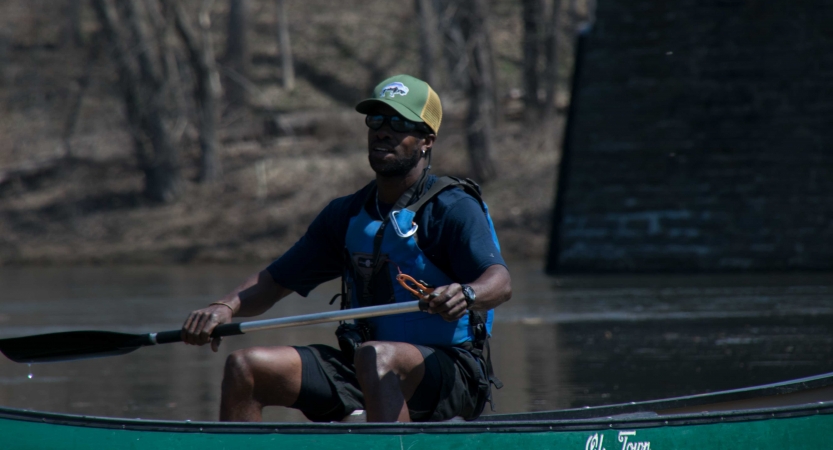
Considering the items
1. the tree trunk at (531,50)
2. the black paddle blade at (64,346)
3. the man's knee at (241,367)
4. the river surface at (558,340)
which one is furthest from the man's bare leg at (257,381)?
the tree trunk at (531,50)

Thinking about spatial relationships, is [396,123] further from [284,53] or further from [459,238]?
[284,53]

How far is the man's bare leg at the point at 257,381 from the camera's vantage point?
3.92 metres

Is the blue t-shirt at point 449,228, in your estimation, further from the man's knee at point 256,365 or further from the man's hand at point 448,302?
the man's knee at point 256,365

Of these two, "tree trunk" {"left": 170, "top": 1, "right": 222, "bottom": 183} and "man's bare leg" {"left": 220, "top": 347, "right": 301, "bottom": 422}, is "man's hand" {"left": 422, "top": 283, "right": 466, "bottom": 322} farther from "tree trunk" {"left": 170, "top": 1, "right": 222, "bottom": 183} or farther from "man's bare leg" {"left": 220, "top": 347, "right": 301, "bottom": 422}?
"tree trunk" {"left": 170, "top": 1, "right": 222, "bottom": 183}

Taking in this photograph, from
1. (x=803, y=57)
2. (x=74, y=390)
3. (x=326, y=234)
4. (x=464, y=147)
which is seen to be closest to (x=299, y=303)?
(x=74, y=390)

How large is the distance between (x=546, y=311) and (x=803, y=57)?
553 centimetres

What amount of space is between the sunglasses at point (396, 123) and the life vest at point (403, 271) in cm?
20

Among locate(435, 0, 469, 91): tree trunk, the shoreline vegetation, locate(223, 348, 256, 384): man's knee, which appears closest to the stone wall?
the shoreline vegetation

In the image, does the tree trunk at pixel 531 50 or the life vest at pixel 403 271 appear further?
the tree trunk at pixel 531 50

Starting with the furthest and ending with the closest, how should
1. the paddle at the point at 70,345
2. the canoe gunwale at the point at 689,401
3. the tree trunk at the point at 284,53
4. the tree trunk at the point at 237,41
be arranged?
the tree trunk at the point at 284,53, the tree trunk at the point at 237,41, the paddle at the point at 70,345, the canoe gunwale at the point at 689,401

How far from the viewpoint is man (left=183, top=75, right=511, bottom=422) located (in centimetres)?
383

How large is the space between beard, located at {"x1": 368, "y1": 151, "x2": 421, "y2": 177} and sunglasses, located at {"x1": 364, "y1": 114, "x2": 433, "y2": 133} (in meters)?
0.09

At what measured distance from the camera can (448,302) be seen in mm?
3766

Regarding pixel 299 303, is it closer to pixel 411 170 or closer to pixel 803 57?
pixel 803 57
